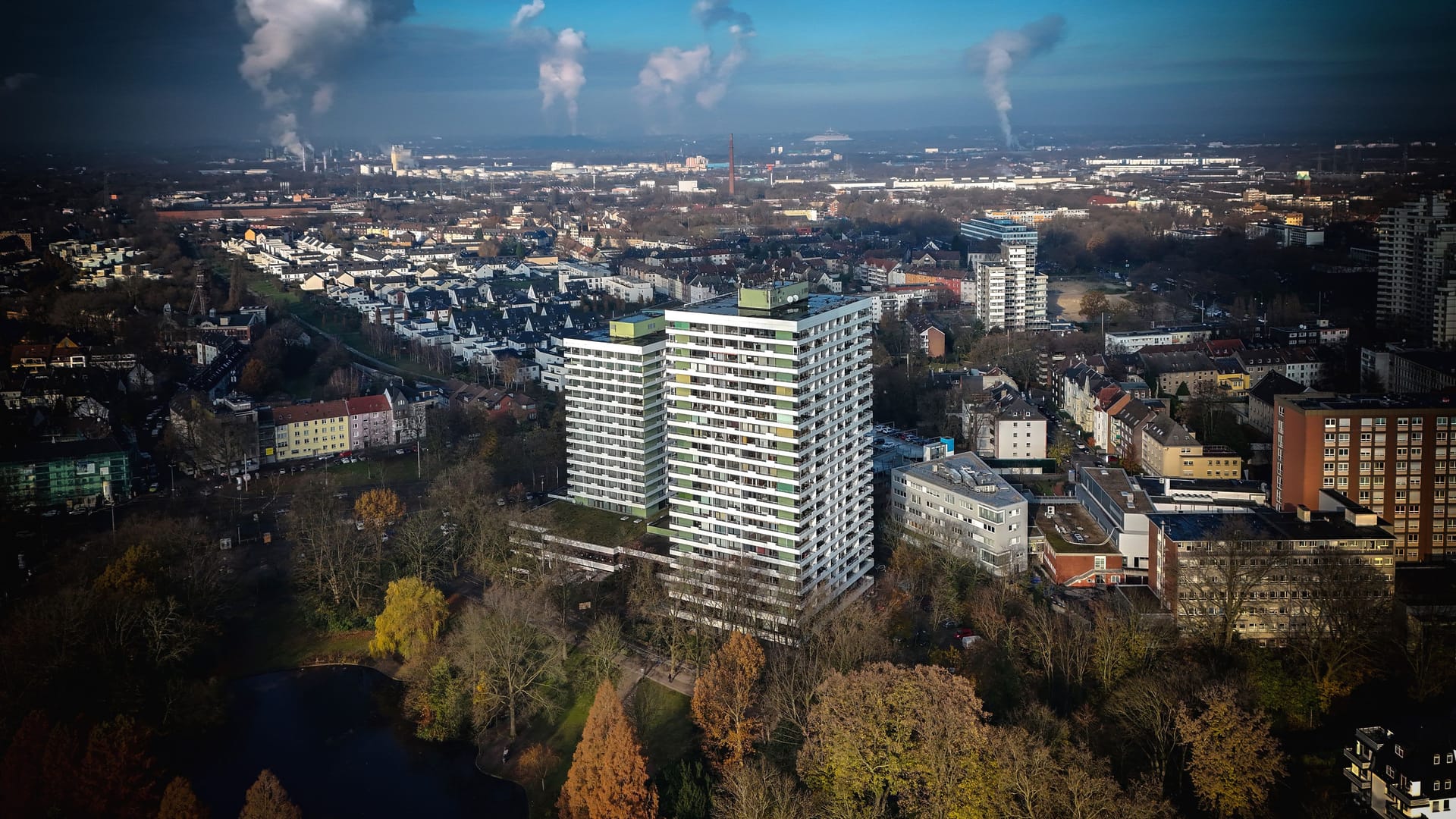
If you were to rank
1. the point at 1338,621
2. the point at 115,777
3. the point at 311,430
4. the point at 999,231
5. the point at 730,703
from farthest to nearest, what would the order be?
the point at 999,231
the point at 311,430
the point at 1338,621
the point at 730,703
the point at 115,777

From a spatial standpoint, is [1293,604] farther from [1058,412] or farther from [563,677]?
[1058,412]

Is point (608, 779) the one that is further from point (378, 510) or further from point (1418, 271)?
point (1418, 271)

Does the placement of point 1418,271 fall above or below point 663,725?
above

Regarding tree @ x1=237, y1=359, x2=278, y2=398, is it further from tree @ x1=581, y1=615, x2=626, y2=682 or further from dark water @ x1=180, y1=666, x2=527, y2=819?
tree @ x1=581, y1=615, x2=626, y2=682

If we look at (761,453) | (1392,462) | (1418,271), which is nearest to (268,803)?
(761,453)

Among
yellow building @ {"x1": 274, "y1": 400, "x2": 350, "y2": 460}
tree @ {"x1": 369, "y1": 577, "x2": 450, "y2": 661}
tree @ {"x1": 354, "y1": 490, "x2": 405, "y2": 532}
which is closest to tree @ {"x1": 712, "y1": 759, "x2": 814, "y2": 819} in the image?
tree @ {"x1": 369, "y1": 577, "x2": 450, "y2": 661}

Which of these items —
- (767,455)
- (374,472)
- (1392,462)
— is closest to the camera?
(767,455)

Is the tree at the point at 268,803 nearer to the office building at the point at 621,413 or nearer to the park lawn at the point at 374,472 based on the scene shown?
the office building at the point at 621,413

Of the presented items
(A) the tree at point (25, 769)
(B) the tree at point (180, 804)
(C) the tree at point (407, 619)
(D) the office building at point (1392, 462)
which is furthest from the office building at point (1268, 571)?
(A) the tree at point (25, 769)
